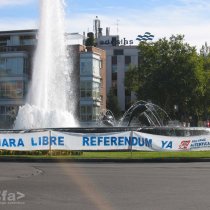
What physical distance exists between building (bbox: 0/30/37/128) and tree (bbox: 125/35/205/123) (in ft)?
49.8

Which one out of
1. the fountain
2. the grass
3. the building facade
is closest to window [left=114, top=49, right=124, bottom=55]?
the building facade

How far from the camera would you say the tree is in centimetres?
7912

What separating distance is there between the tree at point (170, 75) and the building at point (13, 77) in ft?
49.8

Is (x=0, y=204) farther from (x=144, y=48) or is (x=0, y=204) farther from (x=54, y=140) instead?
(x=144, y=48)

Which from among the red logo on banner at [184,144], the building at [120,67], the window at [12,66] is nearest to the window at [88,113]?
the window at [12,66]

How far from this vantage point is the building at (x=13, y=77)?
273 feet

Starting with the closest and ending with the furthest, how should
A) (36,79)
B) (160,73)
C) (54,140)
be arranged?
(54,140), (36,79), (160,73)

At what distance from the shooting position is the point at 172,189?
13.8 meters

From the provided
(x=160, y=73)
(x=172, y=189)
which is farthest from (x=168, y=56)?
(x=172, y=189)

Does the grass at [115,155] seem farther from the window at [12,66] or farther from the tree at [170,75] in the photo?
the window at [12,66]

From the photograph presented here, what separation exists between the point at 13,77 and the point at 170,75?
22290 mm

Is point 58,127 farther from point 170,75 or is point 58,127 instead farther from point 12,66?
point 12,66

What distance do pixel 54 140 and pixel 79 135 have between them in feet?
3.97

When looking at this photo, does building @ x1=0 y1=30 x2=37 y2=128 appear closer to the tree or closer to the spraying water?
the tree
